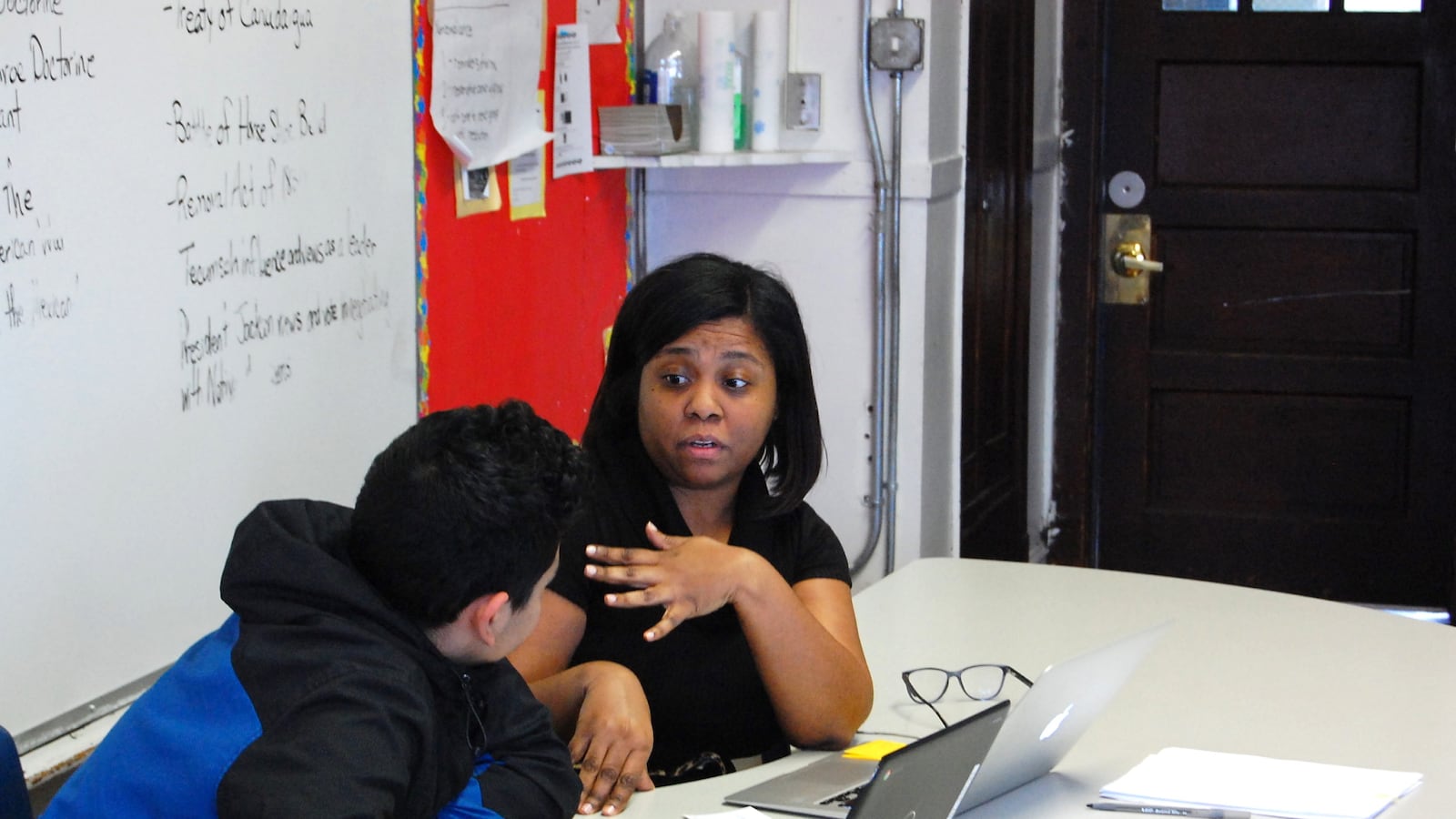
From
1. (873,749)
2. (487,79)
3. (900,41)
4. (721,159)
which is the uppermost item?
(900,41)

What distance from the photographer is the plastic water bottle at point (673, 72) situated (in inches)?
121

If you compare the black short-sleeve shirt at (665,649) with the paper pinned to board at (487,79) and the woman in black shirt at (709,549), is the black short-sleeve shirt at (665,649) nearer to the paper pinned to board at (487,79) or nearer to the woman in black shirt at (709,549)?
the woman in black shirt at (709,549)

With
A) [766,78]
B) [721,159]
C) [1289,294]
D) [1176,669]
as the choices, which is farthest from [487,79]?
[1289,294]

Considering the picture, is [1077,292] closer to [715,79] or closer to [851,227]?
[851,227]

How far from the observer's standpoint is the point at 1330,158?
3.74m

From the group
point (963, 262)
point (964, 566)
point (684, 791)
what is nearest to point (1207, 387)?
point (963, 262)

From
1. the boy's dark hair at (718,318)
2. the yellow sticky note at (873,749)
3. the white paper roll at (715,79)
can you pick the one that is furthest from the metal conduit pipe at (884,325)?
the yellow sticky note at (873,749)

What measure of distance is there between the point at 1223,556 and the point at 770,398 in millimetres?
2580

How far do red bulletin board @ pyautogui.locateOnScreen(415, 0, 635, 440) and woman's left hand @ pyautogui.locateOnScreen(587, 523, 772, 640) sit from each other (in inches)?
38.7

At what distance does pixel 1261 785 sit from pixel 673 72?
206cm

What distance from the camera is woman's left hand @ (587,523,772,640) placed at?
55.6 inches

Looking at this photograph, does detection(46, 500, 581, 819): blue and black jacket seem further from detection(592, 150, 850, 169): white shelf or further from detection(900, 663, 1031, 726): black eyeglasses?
detection(592, 150, 850, 169): white shelf

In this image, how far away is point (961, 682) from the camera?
170 cm

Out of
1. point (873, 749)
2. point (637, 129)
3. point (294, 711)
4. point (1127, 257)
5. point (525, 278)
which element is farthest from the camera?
point (1127, 257)
